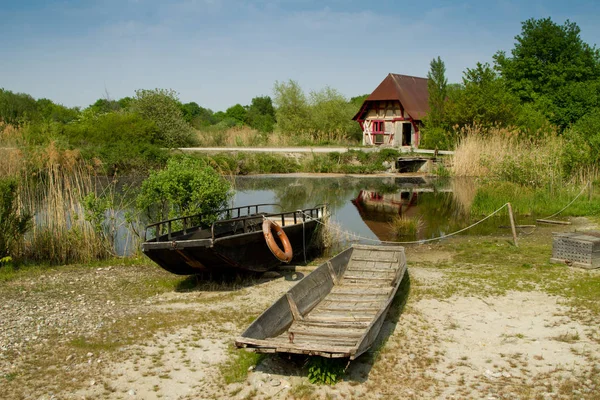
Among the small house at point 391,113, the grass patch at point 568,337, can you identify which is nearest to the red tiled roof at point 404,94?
the small house at point 391,113

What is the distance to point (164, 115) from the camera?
1501 inches

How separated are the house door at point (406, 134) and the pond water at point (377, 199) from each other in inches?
601

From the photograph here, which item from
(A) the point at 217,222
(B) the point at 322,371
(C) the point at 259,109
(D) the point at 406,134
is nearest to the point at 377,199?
(A) the point at 217,222

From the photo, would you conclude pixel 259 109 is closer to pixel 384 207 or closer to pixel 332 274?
pixel 384 207

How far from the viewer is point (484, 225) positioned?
1753 cm

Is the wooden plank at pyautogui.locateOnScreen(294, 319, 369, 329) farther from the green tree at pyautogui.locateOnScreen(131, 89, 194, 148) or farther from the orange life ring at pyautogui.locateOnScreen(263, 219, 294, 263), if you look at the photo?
the green tree at pyautogui.locateOnScreen(131, 89, 194, 148)

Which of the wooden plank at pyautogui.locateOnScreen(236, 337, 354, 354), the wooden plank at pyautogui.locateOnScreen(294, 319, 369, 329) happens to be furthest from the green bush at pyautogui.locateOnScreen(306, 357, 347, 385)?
the wooden plank at pyautogui.locateOnScreen(294, 319, 369, 329)

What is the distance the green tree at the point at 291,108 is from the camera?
49.3m

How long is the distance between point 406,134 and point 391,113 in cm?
231

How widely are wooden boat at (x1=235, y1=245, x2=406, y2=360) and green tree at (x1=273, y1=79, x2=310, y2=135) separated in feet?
129

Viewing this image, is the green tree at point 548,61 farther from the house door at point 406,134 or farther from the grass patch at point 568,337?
the grass patch at point 568,337

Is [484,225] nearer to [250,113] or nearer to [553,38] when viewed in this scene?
[553,38]

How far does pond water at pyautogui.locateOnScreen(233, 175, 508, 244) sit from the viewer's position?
58.1ft

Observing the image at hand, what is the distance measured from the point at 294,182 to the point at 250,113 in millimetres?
44476
